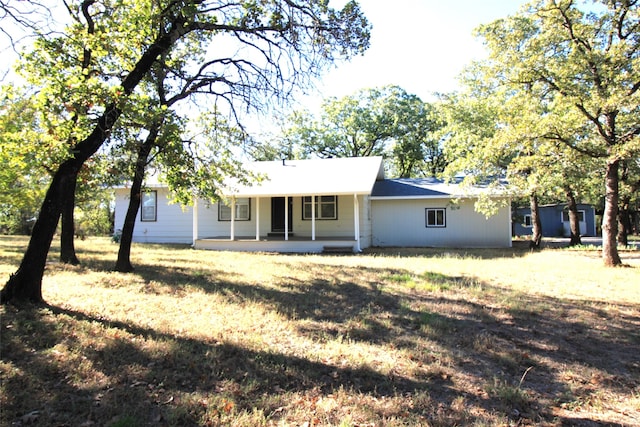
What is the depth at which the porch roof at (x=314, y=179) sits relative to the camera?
16094 mm

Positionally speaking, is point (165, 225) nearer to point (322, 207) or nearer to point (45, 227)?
point (322, 207)

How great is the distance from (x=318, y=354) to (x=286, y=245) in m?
11.9

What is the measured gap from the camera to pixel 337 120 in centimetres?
3234

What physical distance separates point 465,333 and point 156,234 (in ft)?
57.3

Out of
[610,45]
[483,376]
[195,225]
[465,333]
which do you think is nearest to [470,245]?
[610,45]

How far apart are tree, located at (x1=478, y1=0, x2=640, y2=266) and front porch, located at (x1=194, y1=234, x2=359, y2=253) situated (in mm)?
7982

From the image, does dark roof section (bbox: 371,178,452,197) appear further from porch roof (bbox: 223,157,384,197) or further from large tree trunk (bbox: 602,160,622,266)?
large tree trunk (bbox: 602,160,622,266)

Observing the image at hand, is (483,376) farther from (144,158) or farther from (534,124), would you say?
(534,124)

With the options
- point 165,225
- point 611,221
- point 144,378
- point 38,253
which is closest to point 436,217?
point 611,221

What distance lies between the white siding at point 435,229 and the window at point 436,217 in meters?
A: 0.14

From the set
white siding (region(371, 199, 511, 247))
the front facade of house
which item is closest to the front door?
white siding (region(371, 199, 511, 247))

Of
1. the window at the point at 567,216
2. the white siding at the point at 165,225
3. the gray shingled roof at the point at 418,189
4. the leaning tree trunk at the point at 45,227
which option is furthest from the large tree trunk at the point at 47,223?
the window at the point at 567,216

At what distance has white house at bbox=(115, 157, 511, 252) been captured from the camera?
1700 cm

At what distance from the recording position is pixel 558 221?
111 feet
